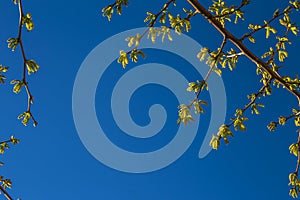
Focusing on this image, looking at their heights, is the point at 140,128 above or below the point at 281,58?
above

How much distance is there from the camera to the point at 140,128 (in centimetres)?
808

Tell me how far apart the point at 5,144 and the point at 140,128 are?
497cm

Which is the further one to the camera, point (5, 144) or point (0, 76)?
point (5, 144)

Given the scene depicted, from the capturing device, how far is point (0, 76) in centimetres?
269

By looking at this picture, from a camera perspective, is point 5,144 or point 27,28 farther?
point 5,144

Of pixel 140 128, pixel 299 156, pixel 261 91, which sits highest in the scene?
pixel 140 128

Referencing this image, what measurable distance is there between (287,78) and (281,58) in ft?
0.41

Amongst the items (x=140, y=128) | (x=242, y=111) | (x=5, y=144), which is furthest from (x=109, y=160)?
(x=242, y=111)

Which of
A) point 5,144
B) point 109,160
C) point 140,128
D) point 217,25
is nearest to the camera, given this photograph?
point 217,25

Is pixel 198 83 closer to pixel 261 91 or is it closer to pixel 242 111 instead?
pixel 242 111

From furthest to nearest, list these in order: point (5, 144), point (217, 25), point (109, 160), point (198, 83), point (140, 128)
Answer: point (109, 160) → point (140, 128) → point (5, 144) → point (198, 83) → point (217, 25)

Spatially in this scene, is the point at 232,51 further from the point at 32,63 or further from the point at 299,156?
the point at 32,63

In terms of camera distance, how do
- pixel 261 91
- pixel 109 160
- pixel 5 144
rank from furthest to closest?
pixel 109 160 < pixel 5 144 < pixel 261 91

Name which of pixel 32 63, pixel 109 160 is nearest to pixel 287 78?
pixel 32 63
